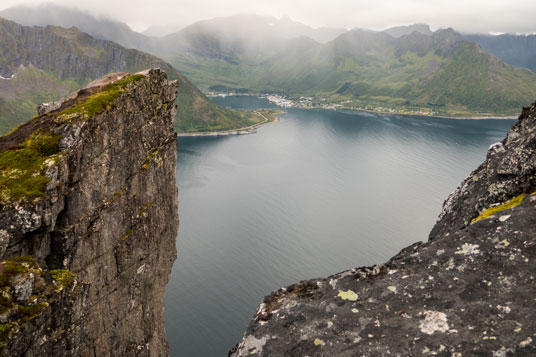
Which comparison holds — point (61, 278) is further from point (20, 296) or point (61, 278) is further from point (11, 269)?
point (20, 296)

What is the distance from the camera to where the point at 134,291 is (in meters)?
35.4

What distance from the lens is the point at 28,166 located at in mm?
24688

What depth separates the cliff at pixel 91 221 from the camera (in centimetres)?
1877

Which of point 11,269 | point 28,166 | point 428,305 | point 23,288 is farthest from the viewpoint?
point 28,166

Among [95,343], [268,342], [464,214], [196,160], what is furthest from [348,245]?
[196,160]

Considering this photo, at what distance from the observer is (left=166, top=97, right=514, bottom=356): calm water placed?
74.5 meters

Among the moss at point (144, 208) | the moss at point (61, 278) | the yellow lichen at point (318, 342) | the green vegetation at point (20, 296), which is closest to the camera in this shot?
the yellow lichen at point (318, 342)

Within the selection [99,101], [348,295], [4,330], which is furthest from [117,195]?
[348,295]

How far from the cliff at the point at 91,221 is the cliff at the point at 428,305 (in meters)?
15.6

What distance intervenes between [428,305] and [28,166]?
2805cm

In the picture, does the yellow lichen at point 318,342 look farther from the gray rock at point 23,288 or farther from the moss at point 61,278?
the moss at point 61,278

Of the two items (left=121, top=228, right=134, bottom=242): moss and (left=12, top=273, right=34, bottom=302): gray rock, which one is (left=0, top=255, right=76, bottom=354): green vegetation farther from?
(left=121, top=228, right=134, bottom=242): moss

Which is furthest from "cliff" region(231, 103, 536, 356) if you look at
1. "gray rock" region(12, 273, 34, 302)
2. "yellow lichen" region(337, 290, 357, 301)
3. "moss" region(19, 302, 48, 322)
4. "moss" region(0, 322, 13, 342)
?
"gray rock" region(12, 273, 34, 302)

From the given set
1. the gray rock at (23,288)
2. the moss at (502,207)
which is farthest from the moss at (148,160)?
the moss at (502,207)
